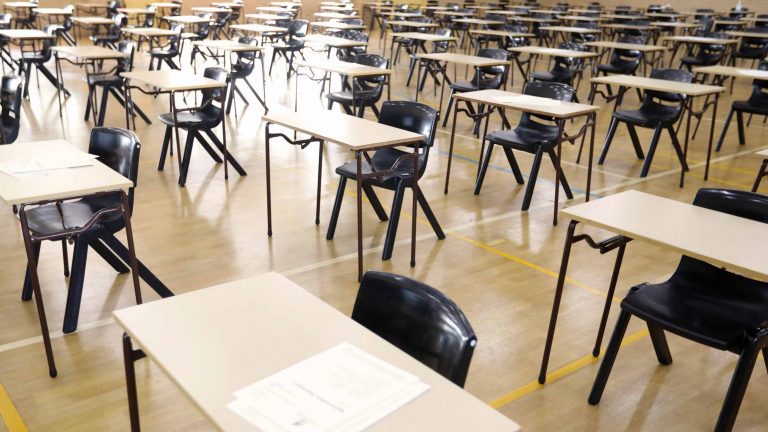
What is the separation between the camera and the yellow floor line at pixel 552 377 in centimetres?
274

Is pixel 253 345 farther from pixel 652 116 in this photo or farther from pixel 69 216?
pixel 652 116

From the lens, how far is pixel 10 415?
256cm

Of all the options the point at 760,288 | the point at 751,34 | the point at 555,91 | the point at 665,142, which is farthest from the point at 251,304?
the point at 751,34

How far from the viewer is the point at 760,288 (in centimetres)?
263

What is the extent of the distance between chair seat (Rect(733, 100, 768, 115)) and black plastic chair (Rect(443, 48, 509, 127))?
234 centimetres

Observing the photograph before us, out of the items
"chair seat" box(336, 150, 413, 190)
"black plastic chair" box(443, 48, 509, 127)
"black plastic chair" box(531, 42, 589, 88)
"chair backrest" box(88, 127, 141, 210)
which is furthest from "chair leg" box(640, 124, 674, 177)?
"chair backrest" box(88, 127, 141, 210)

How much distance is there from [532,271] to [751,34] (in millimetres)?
8453

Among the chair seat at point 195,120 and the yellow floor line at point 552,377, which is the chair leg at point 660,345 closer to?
the yellow floor line at point 552,377

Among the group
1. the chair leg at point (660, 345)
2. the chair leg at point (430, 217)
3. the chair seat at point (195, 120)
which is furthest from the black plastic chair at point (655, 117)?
the chair seat at point (195, 120)

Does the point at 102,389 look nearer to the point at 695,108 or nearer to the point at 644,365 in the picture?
the point at 644,365

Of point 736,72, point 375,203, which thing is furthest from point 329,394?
point 736,72

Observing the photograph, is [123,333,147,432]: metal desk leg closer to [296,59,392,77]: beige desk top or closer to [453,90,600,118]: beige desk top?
[453,90,600,118]: beige desk top

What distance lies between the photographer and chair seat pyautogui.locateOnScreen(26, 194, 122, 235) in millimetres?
3055

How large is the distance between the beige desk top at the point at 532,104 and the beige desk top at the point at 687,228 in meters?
1.80
